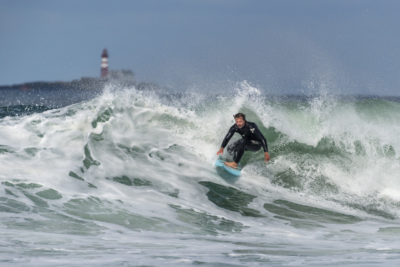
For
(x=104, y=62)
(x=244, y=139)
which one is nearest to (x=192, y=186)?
(x=244, y=139)

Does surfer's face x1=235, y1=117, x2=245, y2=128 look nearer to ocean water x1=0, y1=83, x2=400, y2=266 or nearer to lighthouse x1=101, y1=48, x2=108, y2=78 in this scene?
ocean water x1=0, y1=83, x2=400, y2=266

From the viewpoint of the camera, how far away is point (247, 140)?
37.3ft

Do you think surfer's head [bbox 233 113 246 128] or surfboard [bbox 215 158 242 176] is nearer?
surfer's head [bbox 233 113 246 128]

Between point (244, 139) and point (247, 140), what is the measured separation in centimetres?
6

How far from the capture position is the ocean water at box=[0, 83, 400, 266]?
7.43 m

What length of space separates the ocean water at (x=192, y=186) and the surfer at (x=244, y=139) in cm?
53

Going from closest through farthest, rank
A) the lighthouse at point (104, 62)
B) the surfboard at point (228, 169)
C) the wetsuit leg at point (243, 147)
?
the wetsuit leg at point (243, 147)
the surfboard at point (228, 169)
the lighthouse at point (104, 62)

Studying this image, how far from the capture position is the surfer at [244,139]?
11133 mm

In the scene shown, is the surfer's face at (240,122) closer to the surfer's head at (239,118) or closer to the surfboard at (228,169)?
the surfer's head at (239,118)

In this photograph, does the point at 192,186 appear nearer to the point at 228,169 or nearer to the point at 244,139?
the point at 228,169

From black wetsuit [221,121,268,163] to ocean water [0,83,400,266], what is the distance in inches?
23.1

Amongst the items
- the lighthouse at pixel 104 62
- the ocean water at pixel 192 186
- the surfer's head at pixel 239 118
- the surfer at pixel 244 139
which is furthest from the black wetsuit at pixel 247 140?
the lighthouse at pixel 104 62

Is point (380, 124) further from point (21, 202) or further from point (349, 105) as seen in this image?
point (21, 202)

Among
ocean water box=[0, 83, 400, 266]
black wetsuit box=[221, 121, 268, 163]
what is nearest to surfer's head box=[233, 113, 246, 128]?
black wetsuit box=[221, 121, 268, 163]
